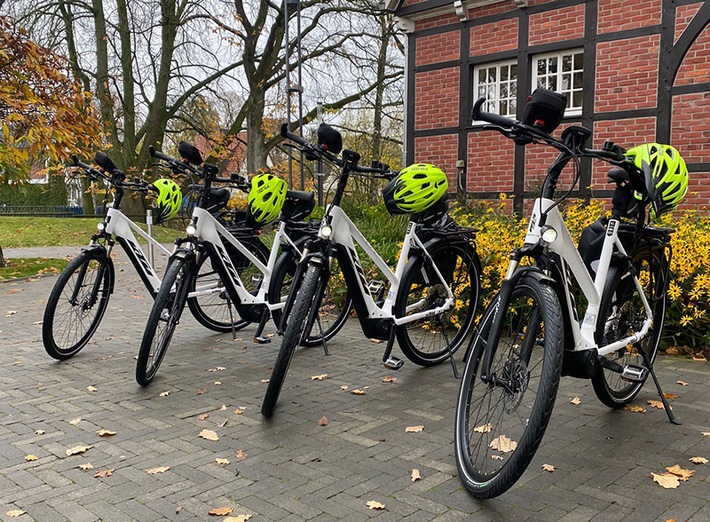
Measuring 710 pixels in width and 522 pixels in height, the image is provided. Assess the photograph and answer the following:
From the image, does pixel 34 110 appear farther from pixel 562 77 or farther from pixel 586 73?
pixel 586 73

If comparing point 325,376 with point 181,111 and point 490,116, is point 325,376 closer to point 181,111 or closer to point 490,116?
point 490,116

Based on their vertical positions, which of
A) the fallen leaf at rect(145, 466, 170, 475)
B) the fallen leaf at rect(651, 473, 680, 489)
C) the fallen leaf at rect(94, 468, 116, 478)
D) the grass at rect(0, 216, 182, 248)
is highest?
the grass at rect(0, 216, 182, 248)

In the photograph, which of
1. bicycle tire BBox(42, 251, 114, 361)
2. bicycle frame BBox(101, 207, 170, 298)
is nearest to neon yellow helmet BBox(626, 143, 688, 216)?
bicycle frame BBox(101, 207, 170, 298)

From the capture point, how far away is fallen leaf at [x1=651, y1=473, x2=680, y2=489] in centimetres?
281

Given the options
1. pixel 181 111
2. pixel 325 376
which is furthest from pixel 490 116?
pixel 181 111

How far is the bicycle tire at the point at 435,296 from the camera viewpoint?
4570mm

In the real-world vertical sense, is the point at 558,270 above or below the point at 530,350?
above

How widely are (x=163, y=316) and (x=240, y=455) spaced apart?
135 centimetres

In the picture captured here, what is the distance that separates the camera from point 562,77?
1080 cm

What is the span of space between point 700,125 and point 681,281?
531cm

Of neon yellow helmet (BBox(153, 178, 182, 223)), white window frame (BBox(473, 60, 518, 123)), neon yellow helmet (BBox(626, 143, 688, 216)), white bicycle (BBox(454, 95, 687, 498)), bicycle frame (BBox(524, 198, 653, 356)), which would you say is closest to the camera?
white bicycle (BBox(454, 95, 687, 498))

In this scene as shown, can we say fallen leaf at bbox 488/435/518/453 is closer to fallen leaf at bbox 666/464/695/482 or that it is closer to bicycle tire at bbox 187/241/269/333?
fallen leaf at bbox 666/464/695/482

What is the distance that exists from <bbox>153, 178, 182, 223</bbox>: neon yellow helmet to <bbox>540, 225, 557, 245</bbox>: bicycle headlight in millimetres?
3475

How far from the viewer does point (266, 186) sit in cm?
538
